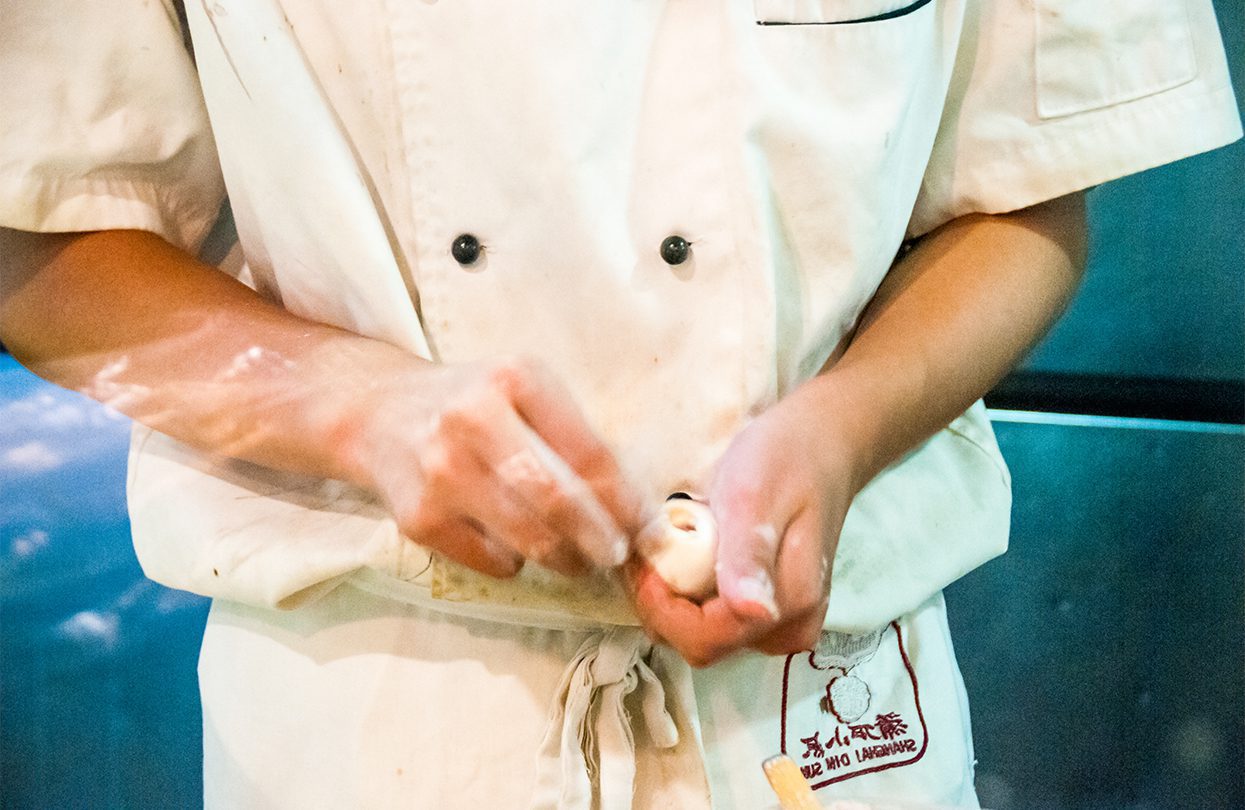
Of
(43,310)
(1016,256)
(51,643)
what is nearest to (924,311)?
(1016,256)

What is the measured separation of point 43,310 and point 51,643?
25 centimetres

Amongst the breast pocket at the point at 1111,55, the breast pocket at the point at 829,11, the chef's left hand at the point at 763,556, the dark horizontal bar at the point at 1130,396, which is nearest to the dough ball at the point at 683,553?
the chef's left hand at the point at 763,556

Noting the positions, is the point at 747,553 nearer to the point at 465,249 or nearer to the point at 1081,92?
the point at 465,249

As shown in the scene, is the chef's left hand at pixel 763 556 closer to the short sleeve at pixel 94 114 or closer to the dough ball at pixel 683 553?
the dough ball at pixel 683 553

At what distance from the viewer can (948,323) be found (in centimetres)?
60

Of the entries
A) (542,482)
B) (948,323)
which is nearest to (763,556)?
(542,482)

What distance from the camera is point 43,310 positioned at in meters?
0.54

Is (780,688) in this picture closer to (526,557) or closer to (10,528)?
(526,557)

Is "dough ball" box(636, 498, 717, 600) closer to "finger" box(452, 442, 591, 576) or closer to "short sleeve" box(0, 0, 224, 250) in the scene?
"finger" box(452, 442, 591, 576)

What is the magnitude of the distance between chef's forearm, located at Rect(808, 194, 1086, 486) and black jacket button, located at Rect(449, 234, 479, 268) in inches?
7.5

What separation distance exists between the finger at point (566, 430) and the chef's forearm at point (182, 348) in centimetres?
9

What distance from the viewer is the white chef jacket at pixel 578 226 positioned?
48 cm

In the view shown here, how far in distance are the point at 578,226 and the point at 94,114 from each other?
0.85 feet

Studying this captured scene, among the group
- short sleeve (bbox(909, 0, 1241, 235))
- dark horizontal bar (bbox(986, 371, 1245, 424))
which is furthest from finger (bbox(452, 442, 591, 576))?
dark horizontal bar (bbox(986, 371, 1245, 424))
